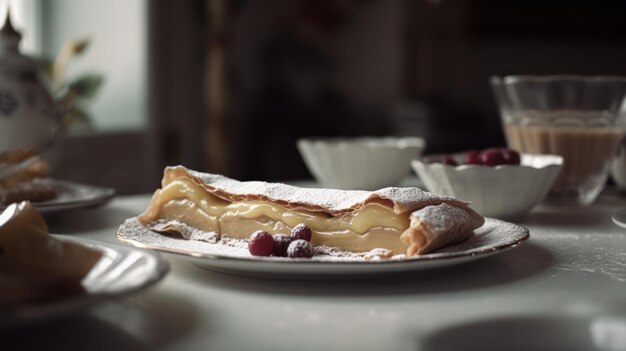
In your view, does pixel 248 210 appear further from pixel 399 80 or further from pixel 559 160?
pixel 399 80

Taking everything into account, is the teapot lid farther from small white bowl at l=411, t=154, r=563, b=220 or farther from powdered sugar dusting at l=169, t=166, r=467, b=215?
small white bowl at l=411, t=154, r=563, b=220

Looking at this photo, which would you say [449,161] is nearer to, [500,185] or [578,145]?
[500,185]

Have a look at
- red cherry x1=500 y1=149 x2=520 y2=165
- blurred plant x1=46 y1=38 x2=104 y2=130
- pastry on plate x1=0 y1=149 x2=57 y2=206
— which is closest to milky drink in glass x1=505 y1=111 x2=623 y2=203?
red cherry x1=500 y1=149 x2=520 y2=165

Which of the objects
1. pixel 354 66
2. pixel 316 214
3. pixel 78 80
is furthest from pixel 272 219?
pixel 354 66

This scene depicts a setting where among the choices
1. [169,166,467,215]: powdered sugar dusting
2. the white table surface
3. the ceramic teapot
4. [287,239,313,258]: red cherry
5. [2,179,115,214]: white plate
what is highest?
the ceramic teapot

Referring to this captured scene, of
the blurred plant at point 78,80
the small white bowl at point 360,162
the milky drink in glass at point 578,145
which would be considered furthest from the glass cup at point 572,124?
the blurred plant at point 78,80
